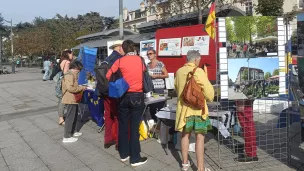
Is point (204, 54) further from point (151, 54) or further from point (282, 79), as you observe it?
point (282, 79)

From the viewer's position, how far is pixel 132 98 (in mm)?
4125

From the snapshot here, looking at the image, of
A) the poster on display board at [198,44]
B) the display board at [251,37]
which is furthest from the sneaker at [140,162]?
the poster on display board at [198,44]

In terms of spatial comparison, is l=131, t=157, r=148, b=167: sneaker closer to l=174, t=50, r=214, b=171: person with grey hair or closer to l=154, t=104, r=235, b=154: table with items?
l=154, t=104, r=235, b=154: table with items

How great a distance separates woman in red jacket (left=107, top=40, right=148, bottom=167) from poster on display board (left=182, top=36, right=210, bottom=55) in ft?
16.3

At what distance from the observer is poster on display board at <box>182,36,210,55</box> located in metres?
8.90

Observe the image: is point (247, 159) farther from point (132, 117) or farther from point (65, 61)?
point (65, 61)

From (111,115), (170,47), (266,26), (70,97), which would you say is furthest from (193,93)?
(170,47)

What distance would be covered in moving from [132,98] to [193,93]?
39.5 inches

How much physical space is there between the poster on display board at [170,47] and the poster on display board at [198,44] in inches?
10.5

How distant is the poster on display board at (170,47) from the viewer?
10020 millimetres

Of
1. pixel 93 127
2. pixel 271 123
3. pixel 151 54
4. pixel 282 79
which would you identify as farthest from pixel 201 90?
pixel 93 127

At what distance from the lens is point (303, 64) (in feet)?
13.0

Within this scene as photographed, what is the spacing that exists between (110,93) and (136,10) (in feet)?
252

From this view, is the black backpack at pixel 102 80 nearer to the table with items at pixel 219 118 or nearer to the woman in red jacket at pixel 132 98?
the woman in red jacket at pixel 132 98
